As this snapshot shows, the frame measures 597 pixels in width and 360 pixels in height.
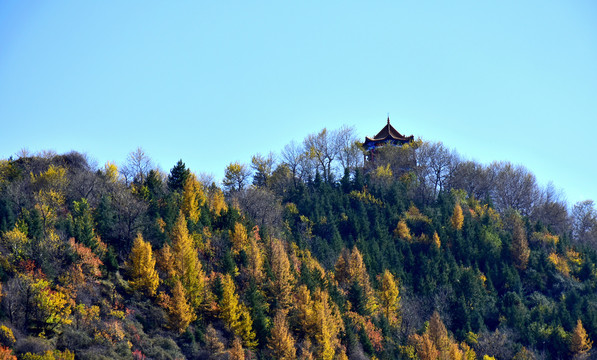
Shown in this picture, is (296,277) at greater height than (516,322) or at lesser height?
greater

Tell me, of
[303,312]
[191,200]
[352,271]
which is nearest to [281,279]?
[303,312]

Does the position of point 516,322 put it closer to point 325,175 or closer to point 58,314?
point 325,175

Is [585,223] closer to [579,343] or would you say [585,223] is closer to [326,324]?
[579,343]

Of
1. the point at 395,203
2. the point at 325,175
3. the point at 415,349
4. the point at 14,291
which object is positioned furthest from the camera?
the point at 325,175

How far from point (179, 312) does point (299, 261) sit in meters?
14.1

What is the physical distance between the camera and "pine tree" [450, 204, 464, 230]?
218ft

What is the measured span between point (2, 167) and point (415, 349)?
3453cm

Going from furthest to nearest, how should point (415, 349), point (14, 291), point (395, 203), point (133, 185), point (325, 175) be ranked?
point (325, 175), point (395, 203), point (133, 185), point (415, 349), point (14, 291)

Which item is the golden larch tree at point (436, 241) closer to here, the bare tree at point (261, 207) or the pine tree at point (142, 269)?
the bare tree at point (261, 207)

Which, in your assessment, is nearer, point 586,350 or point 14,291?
point 14,291

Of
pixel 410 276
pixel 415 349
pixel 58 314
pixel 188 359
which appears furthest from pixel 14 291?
pixel 410 276

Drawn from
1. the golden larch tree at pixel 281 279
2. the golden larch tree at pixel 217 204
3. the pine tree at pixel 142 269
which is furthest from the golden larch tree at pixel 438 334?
the pine tree at pixel 142 269

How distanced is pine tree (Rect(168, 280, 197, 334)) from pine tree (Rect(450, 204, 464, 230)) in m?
30.4

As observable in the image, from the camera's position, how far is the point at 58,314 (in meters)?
39.2
